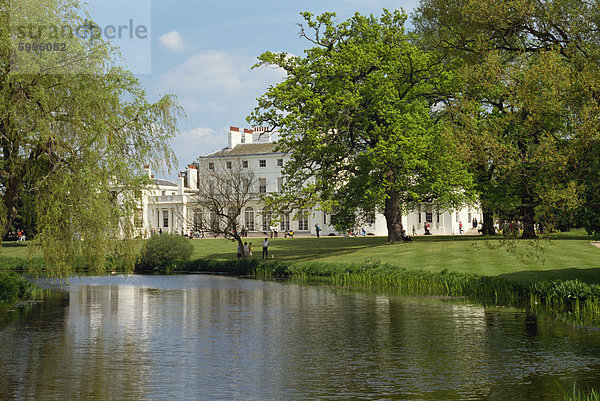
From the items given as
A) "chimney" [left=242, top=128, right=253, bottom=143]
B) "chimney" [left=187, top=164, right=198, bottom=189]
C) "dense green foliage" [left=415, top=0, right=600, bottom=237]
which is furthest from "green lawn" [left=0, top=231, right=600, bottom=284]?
"chimney" [left=187, top=164, right=198, bottom=189]

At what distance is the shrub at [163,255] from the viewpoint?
52.4 m

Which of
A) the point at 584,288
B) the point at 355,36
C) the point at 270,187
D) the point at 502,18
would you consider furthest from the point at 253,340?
the point at 270,187

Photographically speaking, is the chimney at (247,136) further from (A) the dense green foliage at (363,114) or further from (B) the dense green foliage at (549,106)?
(B) the dense green foliage at (549,106)

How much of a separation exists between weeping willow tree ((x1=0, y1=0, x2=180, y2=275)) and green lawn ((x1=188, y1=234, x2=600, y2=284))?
14250mm

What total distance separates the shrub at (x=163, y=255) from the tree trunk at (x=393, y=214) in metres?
15.7

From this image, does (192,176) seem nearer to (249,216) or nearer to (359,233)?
(249,216)

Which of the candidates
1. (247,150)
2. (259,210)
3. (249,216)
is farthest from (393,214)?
(247,150)

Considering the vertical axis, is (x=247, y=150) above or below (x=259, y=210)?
above

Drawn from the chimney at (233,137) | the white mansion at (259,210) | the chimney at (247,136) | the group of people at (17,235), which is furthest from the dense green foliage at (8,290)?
the chimney at (247,136)

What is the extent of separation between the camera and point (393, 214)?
1980 inches

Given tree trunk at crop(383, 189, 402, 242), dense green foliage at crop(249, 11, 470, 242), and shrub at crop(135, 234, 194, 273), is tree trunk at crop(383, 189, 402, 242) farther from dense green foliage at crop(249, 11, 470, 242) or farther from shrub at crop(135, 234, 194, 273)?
shrub at crop(135, 234, 194, 273)

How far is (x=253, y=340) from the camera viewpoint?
20.1m

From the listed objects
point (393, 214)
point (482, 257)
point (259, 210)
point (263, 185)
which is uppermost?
point (263, 185)

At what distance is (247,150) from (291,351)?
87093 mm
